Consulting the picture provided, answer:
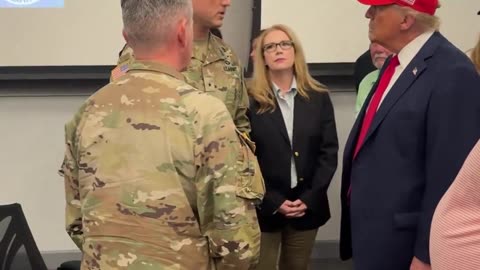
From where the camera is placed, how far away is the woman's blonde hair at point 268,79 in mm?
2938

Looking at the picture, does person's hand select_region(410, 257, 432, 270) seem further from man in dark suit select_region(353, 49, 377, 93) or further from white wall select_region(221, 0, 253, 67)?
white wall select_region(221, 0, 253, 67)

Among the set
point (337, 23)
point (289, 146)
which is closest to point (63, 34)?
point (289, 146)

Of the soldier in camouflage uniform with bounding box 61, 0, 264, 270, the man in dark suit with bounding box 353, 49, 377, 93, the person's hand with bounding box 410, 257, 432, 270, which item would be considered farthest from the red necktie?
the man in dark suit with bounding box 353, 49, 377, 93

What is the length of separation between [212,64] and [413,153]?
80 centimetres

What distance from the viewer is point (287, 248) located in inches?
119

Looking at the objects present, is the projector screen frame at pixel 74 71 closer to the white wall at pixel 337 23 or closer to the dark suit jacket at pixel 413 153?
the white wall at pixel 337 23

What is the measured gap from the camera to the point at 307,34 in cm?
352

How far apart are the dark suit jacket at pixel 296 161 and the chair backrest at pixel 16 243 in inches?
43.4

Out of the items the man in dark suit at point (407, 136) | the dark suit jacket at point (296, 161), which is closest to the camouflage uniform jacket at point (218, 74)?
the man in dark suit at point (407, 136)

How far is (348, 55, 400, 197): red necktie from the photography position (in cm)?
194

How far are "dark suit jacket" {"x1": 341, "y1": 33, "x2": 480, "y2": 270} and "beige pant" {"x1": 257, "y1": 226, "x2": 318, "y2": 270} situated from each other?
3.34 feet

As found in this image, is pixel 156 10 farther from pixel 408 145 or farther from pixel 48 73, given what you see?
pixel 48 73

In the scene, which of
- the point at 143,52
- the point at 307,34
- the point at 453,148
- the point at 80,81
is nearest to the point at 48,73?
the point at 80,81

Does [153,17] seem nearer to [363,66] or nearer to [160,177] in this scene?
[160,177]
